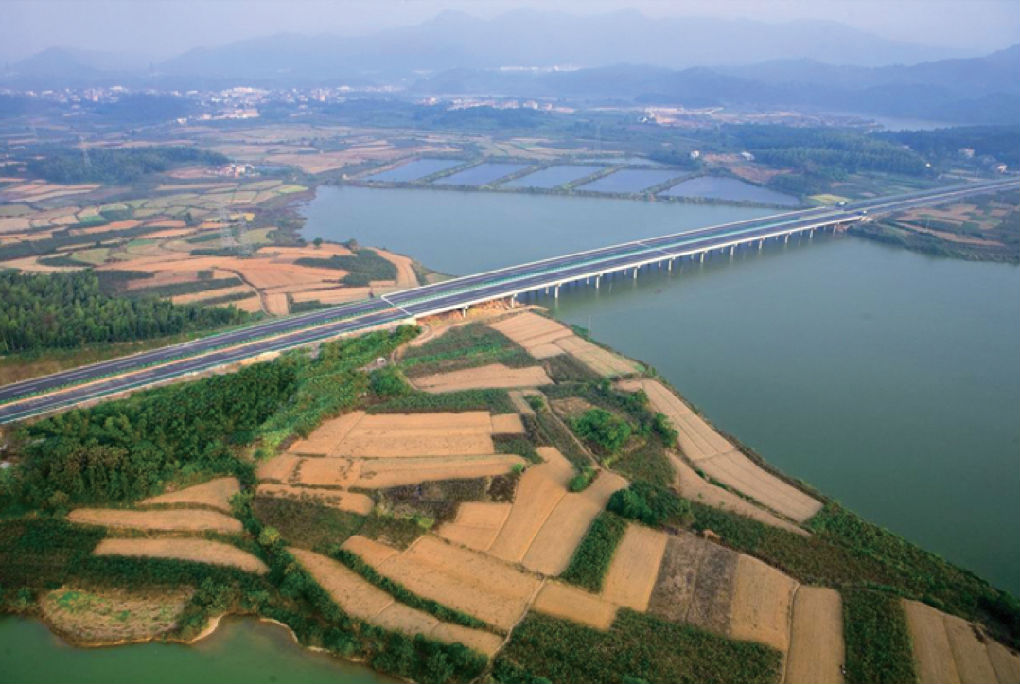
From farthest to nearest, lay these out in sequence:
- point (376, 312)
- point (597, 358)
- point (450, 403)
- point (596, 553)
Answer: point (376, 312), point (597, 358), point (450, 403), point (596, 553)

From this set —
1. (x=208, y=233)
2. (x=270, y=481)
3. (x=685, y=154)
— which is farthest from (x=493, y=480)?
(x=685, y=154)

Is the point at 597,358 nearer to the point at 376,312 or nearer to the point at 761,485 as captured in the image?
the point at 761,485

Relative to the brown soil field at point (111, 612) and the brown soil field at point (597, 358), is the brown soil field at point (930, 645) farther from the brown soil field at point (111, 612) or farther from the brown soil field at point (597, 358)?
the brown soil field at point (111, 612)

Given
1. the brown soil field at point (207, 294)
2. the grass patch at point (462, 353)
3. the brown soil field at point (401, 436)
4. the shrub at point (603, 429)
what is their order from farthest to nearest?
the brown soil field at point (207, 294)
the grass patch at point (462, 353)
the shrub at point (603, 429)
the brown soil field at point (401, 436)

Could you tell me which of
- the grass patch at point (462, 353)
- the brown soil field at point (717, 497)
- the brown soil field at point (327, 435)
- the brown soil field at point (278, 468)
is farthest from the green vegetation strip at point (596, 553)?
the grass patch at point (462, 353)

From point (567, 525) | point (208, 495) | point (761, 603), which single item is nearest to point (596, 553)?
point (567, 525)

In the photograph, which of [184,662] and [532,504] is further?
→ [532,504]
